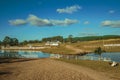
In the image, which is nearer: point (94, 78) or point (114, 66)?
point (94, 78)

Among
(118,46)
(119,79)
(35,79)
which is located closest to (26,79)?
(35,79)

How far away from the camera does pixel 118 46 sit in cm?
11875

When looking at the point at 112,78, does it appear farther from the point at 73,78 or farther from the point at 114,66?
the point at 114,66

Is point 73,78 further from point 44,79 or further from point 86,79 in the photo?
point 44,79

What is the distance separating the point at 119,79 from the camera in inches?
915

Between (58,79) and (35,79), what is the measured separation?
2.63 metres

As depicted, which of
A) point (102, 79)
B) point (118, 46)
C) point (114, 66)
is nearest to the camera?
point (102, 79)

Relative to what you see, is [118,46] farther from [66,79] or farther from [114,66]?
[66,79]

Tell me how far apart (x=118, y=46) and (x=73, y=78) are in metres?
99.7

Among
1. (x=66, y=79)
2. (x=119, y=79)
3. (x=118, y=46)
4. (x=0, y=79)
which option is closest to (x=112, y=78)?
(x=119, y=79)

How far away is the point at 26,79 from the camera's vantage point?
78.4 ft

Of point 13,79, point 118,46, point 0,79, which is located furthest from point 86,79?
point 118,46

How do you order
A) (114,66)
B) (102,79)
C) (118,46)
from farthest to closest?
(118,46) < (114,66) < (102,79)

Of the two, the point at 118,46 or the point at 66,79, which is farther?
the point at 118,46
